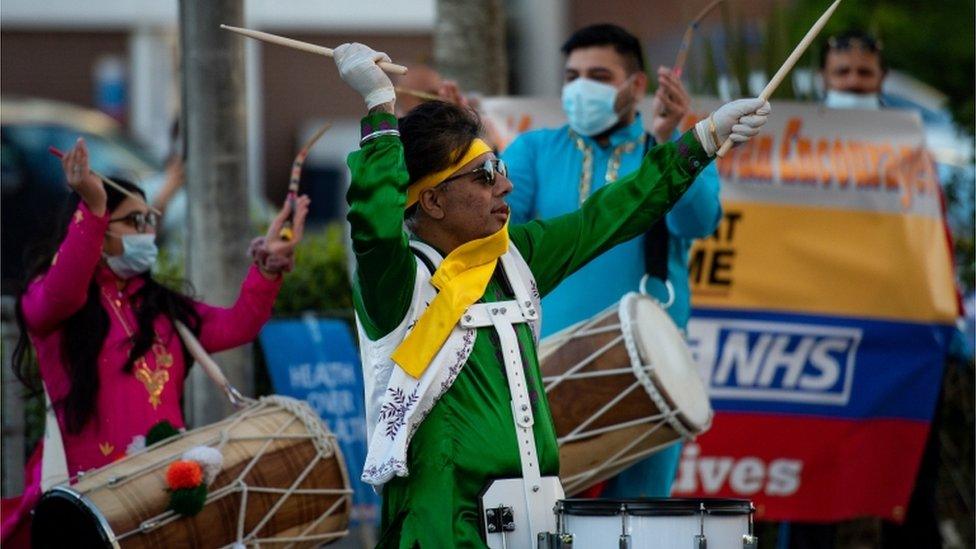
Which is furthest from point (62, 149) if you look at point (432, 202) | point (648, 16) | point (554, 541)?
point (554, 541)

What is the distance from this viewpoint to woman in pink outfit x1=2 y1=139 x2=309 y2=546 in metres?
5.52

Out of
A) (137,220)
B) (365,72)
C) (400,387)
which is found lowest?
(400,387)

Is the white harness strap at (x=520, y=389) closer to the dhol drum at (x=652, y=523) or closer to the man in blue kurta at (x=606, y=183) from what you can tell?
the dhol drum at (x=652, y=523)

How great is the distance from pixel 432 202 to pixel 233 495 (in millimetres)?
1474

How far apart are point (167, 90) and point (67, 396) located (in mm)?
17548

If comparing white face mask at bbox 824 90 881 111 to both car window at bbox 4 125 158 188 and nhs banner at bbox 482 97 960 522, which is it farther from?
car window at bbox 4 125 158 188

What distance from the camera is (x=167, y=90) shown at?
74.6 feet

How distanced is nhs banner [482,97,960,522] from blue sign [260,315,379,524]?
1279 mm

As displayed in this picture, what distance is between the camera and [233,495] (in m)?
5.43

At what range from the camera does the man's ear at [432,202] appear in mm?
4441

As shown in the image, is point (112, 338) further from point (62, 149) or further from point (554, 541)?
point (62, 149)

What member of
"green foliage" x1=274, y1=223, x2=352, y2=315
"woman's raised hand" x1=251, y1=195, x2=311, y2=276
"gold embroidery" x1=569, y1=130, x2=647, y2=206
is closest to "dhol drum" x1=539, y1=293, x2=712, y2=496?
"gold embroidery" x1=569, y1=130, x2=647, y2=206

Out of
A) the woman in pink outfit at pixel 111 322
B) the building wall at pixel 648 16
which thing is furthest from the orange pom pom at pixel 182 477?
the building wall at pixel 648 16

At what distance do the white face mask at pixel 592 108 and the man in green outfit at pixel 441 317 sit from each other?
5.09 feet
